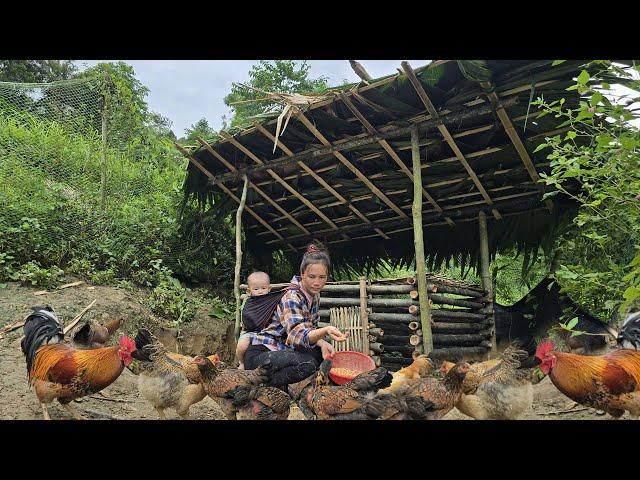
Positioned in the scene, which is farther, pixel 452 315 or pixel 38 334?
pixel 452 315

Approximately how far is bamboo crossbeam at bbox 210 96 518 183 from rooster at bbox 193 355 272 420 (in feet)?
9.83

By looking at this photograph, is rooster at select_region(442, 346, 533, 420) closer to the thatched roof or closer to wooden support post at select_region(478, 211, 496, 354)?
the thatched roof

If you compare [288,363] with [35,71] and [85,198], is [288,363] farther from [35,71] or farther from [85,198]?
[35,71]

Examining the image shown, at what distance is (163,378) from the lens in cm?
193

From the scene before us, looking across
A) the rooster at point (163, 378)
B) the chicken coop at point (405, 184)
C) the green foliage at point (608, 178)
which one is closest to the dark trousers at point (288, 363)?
the rooster at point (163, 378)

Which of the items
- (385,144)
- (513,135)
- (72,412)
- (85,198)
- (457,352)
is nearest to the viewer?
(72,412)

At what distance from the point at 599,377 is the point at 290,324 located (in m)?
1.21

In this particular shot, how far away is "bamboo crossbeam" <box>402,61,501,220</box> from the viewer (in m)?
3.73

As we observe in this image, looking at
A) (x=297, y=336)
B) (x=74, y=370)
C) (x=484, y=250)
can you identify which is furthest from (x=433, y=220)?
(x=74, y=370)

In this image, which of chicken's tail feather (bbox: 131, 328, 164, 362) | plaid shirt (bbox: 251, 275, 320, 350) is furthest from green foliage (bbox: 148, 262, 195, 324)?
chicken's tail feather (bbox: 131, 328, 164, 362)

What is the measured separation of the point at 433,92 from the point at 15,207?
334 cm

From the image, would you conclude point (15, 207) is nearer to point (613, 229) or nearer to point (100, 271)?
point (100, 271)

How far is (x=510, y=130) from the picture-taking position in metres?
4.17

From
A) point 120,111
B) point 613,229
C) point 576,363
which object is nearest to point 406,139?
point 613,229
